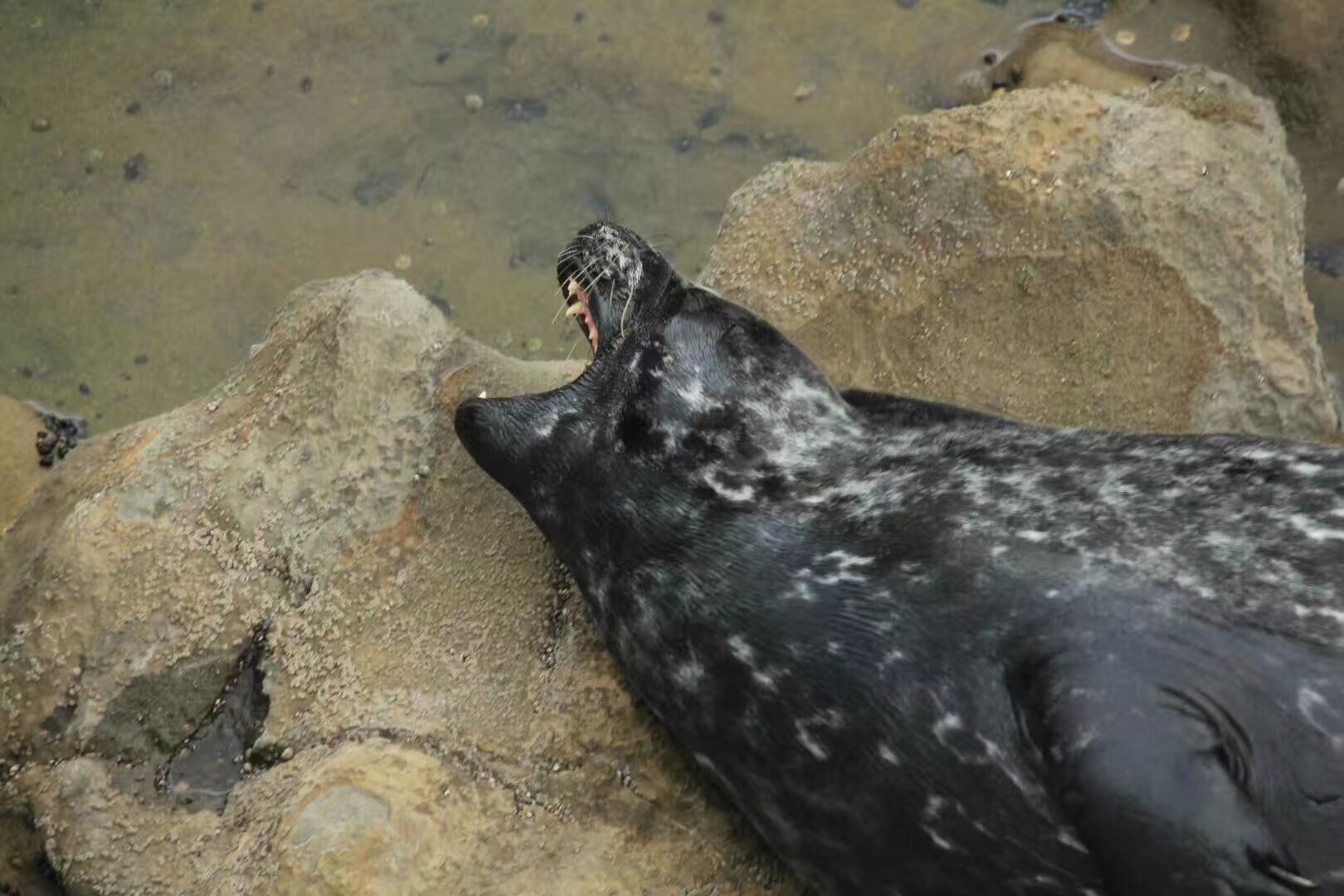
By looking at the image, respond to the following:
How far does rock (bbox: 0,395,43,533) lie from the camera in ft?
14.9

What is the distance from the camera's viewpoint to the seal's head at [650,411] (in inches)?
135

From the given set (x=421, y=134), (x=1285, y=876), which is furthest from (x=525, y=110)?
(x=1285, y=876)

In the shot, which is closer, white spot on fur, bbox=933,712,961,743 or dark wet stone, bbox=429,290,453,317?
white spot on fur, bbox=933,712,961,743

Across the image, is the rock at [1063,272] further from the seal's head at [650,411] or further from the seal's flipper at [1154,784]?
the seal's flipper at [1154,784]

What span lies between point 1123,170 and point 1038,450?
1.15 m

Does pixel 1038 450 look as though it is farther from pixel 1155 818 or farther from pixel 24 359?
pixel 24 359

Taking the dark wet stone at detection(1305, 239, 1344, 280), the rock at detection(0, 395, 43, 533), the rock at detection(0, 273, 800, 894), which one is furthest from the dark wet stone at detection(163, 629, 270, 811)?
the dark wet stone at detection(1305, 239, 1344, 280)

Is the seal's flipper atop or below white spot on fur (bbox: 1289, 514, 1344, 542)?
below

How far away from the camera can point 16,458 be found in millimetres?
4672

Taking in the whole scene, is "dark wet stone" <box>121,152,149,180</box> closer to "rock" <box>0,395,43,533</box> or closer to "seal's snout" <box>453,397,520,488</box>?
"rock" <box>0,395,43,533</box>

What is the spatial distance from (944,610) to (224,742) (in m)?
1.77

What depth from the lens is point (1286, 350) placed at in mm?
4047

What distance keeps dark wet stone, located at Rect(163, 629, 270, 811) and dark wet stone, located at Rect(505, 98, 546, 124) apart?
2.55 meters

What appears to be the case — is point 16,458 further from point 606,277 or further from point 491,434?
point 606,277
